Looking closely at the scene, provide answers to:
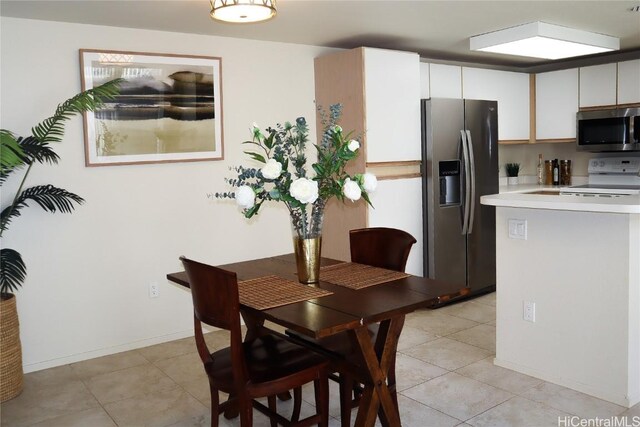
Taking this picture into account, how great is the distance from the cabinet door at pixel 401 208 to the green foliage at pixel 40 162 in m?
2.17

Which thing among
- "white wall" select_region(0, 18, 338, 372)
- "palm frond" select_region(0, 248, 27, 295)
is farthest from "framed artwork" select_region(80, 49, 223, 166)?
"palm frond" select_region(0, 248, 27, 295)

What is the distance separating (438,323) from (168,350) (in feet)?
6.80

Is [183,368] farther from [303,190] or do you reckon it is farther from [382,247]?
[303,190]

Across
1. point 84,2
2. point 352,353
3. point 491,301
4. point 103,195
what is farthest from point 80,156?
point 491,301

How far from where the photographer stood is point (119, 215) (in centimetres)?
401

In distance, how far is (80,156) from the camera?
3836 mm

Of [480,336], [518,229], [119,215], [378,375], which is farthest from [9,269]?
[480,336]

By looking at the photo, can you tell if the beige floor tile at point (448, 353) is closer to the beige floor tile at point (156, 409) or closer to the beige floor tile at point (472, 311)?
the beige floor tile at point (472, 311)

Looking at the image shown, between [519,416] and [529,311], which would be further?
[529,311]

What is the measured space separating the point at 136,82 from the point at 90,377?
1.99m

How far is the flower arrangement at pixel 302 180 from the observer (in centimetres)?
243

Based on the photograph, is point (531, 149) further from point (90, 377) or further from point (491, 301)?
point (90, 377)

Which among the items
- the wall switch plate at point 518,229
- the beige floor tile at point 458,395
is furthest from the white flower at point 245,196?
the wall switch plate at point 518,229

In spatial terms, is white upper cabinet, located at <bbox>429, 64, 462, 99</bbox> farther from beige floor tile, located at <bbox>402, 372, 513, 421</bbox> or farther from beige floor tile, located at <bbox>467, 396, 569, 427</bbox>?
beige floor tile, located at <bbox>467, 396, 569, 427</bbox>
